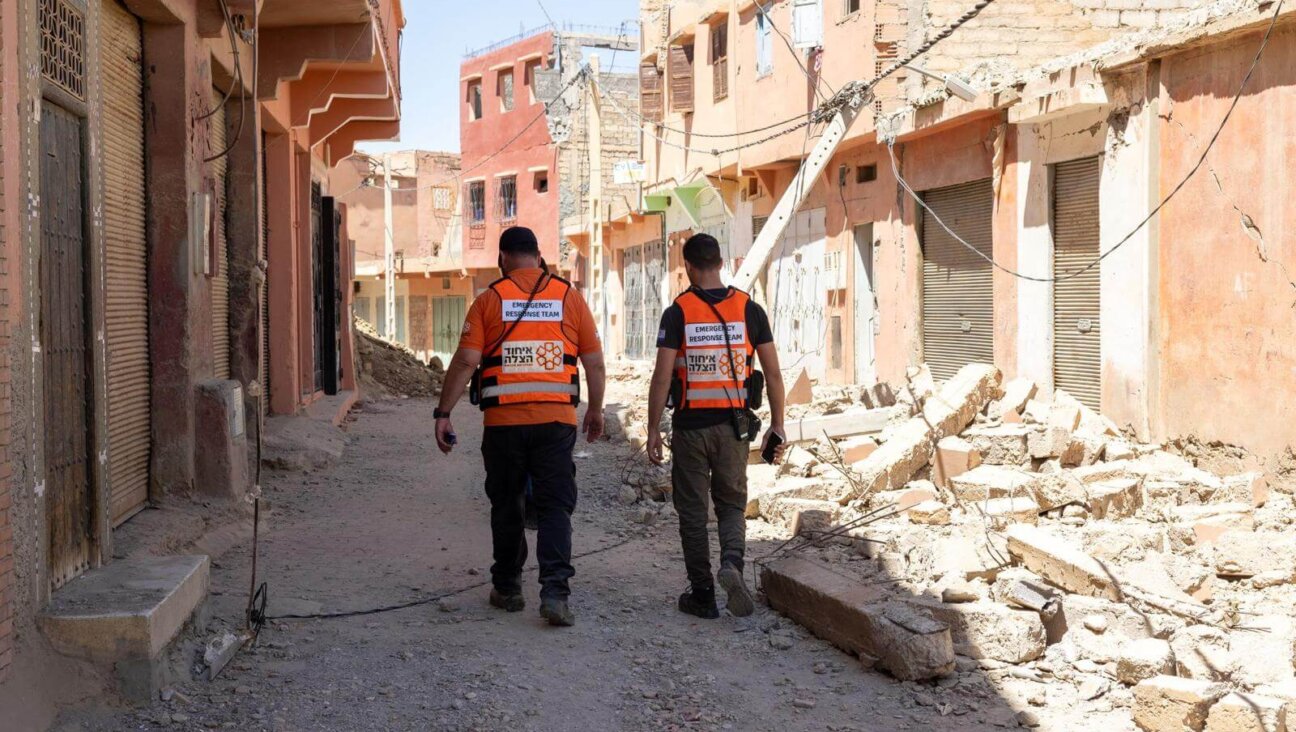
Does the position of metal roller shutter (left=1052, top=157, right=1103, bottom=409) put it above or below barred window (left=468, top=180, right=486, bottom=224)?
below

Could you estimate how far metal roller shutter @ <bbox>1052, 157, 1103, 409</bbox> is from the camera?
11.8 m

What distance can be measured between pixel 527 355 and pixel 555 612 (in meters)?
1.14

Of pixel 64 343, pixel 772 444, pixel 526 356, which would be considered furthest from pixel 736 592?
pixel 64 343

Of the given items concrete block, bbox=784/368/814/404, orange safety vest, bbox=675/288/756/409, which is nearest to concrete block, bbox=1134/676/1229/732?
orange safety vest, bbox=675/288/756/409

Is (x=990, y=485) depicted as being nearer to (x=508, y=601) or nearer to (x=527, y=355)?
(x=508, y=601)

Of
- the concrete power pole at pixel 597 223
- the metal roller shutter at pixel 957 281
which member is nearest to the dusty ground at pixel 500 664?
the metal roller shutter at pixel 957 281

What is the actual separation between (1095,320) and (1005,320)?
5.05 ft

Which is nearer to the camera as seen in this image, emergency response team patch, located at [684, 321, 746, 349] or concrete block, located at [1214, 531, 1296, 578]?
emergency response team patch, located at [684, 321, 746, 349]

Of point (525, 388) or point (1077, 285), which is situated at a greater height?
point (1077, 285)

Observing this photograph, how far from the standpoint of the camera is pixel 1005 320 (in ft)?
43.6

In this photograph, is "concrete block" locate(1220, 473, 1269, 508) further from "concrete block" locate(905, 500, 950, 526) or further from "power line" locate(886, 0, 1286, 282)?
"power line" locate(886, 0, 1286, 282)

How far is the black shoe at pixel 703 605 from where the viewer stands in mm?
6191

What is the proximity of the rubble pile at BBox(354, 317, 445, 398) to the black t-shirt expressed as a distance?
14.8 meters

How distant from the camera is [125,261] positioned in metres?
7.19
